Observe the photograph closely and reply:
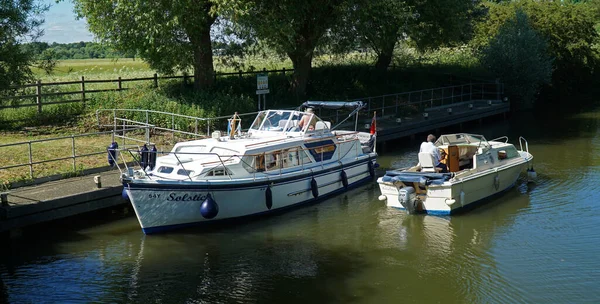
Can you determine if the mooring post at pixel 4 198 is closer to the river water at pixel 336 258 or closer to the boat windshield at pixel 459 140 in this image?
the river water at pixel 336 258

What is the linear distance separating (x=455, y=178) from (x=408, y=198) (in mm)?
1571

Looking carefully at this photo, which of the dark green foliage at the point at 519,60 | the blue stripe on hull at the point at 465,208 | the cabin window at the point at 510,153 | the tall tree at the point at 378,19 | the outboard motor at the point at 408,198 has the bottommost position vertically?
the blue stripe on hull at the point at 465,208

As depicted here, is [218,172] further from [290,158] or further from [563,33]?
[563,33]

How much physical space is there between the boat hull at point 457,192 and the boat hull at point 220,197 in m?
2.46

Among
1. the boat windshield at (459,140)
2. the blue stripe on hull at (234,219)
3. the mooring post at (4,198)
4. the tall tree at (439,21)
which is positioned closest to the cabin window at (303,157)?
the blue stripe on hull at (234,219)

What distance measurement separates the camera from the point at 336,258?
56.0 ft

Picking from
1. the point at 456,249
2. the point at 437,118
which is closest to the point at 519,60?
the point at 437,118

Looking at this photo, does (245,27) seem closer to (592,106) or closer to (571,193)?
(571,193)

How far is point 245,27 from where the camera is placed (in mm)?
30234

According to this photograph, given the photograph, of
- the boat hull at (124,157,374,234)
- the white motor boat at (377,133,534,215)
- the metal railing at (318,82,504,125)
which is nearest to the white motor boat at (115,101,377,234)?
the boat hull at (124,157,374,234)

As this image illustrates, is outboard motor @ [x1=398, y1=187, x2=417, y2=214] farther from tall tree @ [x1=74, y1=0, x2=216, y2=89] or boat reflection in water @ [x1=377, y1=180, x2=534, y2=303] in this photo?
tall tree @ [x1=74, y1=0, x2=216, y2=89]

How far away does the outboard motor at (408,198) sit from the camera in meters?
20.4

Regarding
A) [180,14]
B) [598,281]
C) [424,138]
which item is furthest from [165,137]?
[598,281]

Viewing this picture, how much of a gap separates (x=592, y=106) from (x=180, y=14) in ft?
107
